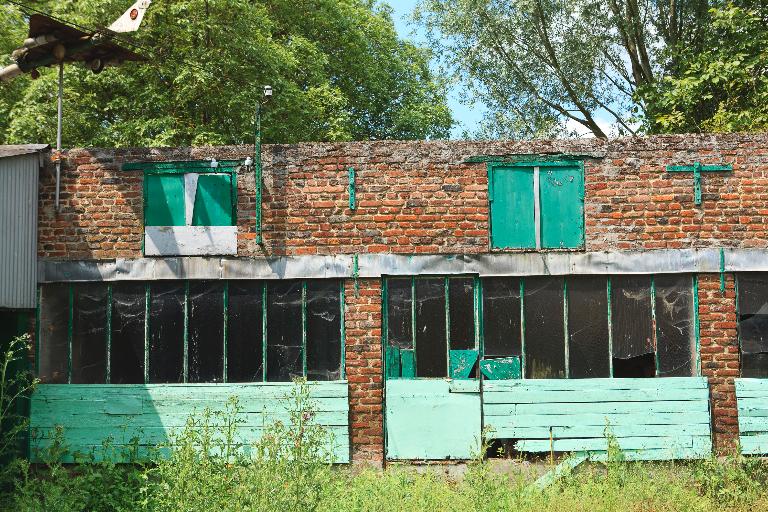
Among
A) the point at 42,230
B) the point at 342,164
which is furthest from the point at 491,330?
the point at 42,230

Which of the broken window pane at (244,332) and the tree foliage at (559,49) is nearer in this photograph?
the broken window pane at (244,332)

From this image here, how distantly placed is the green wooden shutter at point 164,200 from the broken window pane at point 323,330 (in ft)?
6.84

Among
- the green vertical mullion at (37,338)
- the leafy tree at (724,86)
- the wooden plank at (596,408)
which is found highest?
the leafy tree at (724,86)

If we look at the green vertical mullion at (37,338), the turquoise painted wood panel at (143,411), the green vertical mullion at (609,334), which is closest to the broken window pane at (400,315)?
the turquoise painted wood panel at (143,411)

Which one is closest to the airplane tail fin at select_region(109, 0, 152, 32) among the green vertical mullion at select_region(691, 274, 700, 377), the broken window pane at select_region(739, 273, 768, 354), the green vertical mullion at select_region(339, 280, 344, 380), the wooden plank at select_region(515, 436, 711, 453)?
the green vertical mullion at select_region(339, 280, 344, 380)

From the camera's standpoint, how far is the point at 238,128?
69.1 ft

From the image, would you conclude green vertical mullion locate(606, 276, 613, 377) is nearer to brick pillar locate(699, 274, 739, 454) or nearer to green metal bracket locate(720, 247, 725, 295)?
brick pillar locate(699, 274, 739, 454)

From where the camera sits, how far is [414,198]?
1173cm

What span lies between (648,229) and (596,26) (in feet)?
47.6

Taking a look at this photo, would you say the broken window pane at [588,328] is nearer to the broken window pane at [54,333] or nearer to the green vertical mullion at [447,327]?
the green vertical mullion at [447,327]

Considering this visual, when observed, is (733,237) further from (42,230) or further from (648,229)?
(42,230)

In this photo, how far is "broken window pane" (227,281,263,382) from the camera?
11.7 metres

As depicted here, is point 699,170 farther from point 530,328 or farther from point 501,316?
point 501,316

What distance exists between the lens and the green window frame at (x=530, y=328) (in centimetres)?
1146
